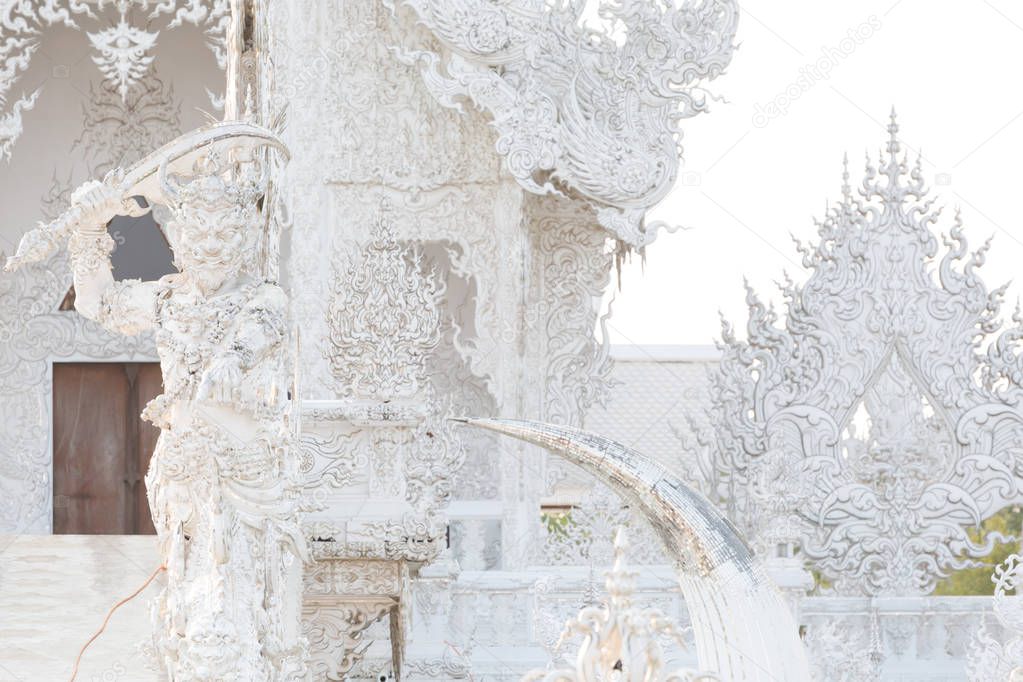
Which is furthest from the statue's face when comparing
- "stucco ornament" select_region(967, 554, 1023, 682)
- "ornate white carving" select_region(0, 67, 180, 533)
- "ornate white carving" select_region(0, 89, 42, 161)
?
"ornate white carving" select_region(0, 67, 180, 533)

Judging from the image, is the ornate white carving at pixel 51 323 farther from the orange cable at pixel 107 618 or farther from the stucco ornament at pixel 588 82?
the orange cable at pixel 107 618

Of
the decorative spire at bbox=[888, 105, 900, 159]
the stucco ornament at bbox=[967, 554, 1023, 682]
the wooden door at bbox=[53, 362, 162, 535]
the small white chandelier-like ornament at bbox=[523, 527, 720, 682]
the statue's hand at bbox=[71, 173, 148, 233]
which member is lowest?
the stucco ornament at bbox=[967, 554, 1023, 682]

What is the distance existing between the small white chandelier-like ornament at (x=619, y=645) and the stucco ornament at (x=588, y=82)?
6.45 meters

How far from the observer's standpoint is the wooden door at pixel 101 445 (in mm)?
10875

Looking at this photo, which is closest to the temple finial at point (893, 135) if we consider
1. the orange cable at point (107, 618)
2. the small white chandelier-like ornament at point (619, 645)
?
the orange cable at point (107, 618)

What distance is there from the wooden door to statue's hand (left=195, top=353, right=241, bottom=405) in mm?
5255

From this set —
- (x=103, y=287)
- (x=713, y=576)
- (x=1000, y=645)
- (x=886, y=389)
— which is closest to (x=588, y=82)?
(x=886, y=389)

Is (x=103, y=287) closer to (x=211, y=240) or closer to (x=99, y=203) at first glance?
(x=99, y=203)

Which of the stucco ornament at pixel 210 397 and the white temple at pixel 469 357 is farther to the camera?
the white temple at pixel 469 357

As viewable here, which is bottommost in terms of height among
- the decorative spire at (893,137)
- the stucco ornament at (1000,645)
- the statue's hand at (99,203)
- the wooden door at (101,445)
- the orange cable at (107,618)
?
the stucco ornament at (1000,645)

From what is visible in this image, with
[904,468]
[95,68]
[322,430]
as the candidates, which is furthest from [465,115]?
[322,430]

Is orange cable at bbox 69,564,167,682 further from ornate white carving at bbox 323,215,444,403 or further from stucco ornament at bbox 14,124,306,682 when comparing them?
ornate white carving at bbox 323,215,444,403

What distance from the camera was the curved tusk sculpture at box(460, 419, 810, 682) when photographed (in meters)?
4.69

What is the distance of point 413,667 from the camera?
8539 millimetres
